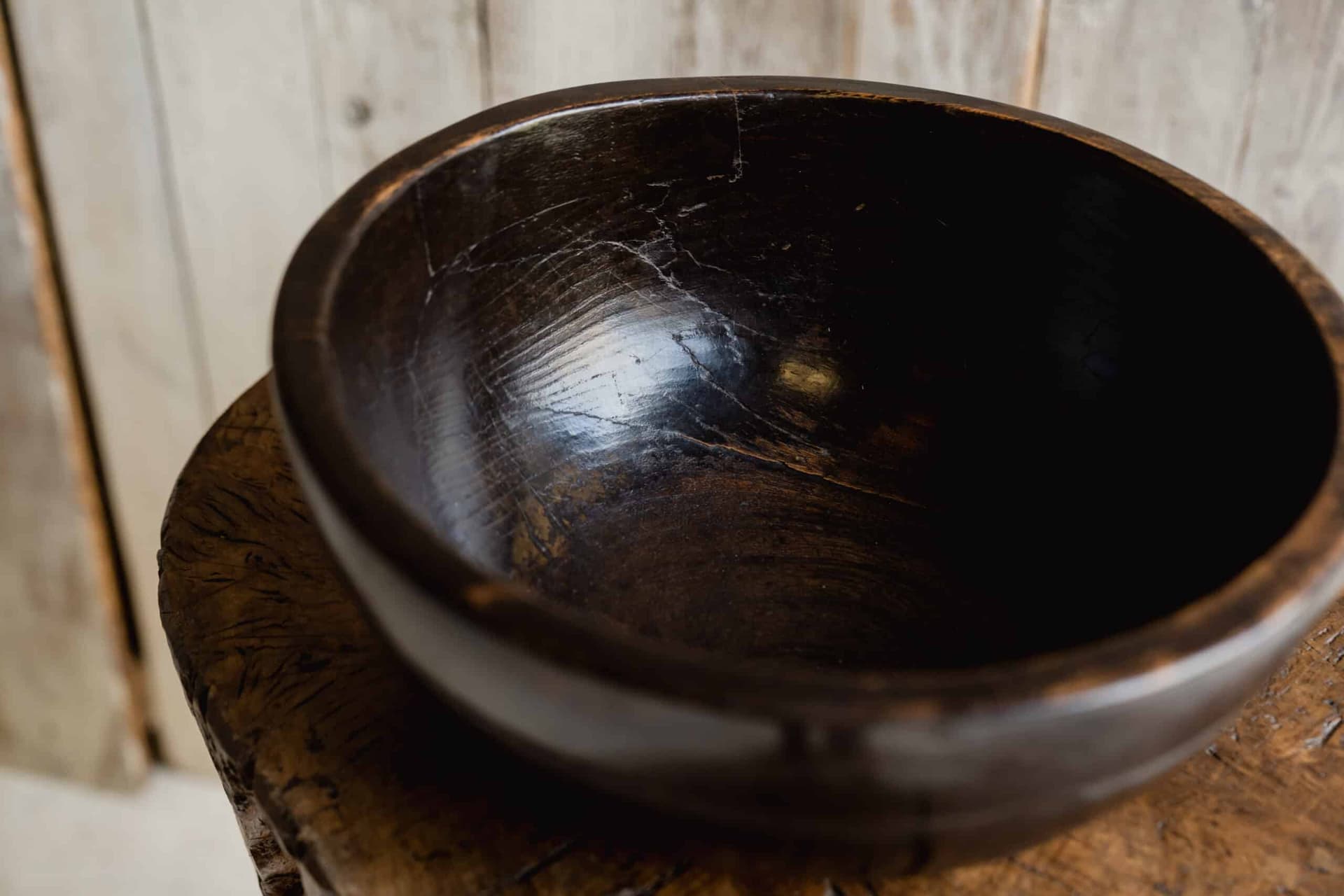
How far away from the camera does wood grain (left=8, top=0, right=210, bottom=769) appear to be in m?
1.24

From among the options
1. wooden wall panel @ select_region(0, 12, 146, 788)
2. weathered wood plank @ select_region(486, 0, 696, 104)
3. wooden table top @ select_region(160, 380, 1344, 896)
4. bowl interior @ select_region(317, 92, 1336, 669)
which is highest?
weathered wood plank @ select_region(486, 0, 696, 104)

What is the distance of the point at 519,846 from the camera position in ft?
1.80

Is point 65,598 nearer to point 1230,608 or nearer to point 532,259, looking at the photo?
point 532,259

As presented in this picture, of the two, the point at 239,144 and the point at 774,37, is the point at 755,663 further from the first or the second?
the point at 239,144

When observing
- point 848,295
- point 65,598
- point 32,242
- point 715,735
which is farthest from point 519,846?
point 65,598

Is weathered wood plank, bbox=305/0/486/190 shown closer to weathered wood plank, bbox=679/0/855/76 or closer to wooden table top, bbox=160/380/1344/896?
weathered wood plank, bbox=679/0/855/76

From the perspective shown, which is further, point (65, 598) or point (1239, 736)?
point (65, 598)

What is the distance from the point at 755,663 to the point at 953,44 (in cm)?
75

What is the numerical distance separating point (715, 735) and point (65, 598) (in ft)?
4.44

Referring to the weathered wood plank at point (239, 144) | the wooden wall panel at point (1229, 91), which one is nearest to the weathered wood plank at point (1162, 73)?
the wooden wall panel at point (1229, 91)

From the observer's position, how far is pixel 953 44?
1066 mm

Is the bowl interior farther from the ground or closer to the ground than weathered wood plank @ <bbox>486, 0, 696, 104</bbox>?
closer to the ground

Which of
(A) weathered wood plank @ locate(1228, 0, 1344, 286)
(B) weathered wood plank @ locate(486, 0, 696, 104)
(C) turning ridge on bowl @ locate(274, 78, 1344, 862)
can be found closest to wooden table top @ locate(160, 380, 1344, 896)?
(C) turning ridge on bowl @ locate(274, 78, 1344, 862)

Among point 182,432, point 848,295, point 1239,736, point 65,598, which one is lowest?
point 65,598
